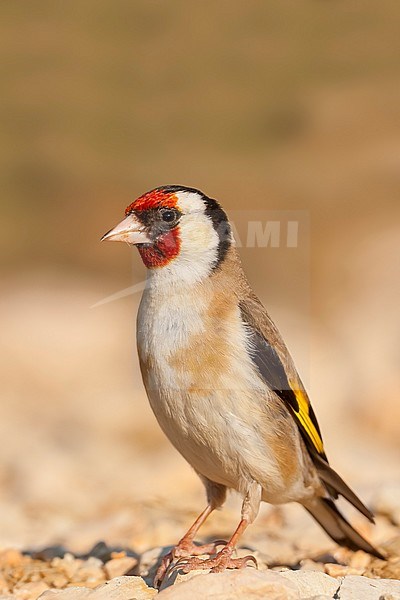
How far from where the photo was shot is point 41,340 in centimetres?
1134

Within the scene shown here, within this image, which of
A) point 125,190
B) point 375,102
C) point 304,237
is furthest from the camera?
point 375,102

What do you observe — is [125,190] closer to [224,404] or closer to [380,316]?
[380,316]

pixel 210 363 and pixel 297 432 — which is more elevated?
pixel 210 363

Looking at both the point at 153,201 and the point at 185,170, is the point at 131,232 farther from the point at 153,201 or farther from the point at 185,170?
the point at 185,170

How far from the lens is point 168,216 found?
4.71 meters

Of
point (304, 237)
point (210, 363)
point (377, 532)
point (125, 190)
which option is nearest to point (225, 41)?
point (125, 190)

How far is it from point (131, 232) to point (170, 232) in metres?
0.17

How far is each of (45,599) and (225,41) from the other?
1263cm

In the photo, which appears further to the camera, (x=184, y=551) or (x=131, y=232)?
(x=184, y=551)

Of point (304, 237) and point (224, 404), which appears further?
point (304, 237)

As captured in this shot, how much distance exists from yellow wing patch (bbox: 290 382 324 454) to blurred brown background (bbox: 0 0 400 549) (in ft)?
13.0

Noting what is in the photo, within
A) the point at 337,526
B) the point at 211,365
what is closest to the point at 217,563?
the point at 211,365

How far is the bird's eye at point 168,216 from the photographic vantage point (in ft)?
15.4

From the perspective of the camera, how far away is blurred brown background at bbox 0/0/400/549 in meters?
10.3
